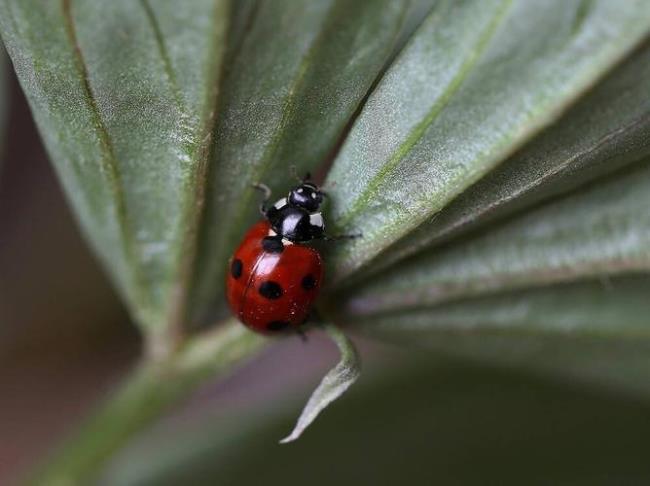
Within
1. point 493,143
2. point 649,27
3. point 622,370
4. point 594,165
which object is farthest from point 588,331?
point 649,27

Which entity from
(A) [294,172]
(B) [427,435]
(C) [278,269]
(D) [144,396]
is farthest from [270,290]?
(B) [427,435]

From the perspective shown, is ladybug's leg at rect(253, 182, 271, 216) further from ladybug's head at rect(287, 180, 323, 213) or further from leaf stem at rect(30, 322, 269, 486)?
leaf stem at rect(30, 322, 269, 486)

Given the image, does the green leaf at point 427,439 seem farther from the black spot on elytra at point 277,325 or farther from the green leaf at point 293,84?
the green leaf at point 293,84

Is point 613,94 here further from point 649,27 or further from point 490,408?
point 490,408

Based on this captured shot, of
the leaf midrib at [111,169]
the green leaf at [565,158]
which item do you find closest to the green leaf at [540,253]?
the green leaf at [565,158]

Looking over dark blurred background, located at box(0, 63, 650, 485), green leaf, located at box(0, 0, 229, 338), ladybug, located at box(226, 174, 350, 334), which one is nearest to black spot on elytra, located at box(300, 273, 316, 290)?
ladybug, located at box(226, 174, 350, 334)

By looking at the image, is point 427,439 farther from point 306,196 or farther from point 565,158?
point 565,158
